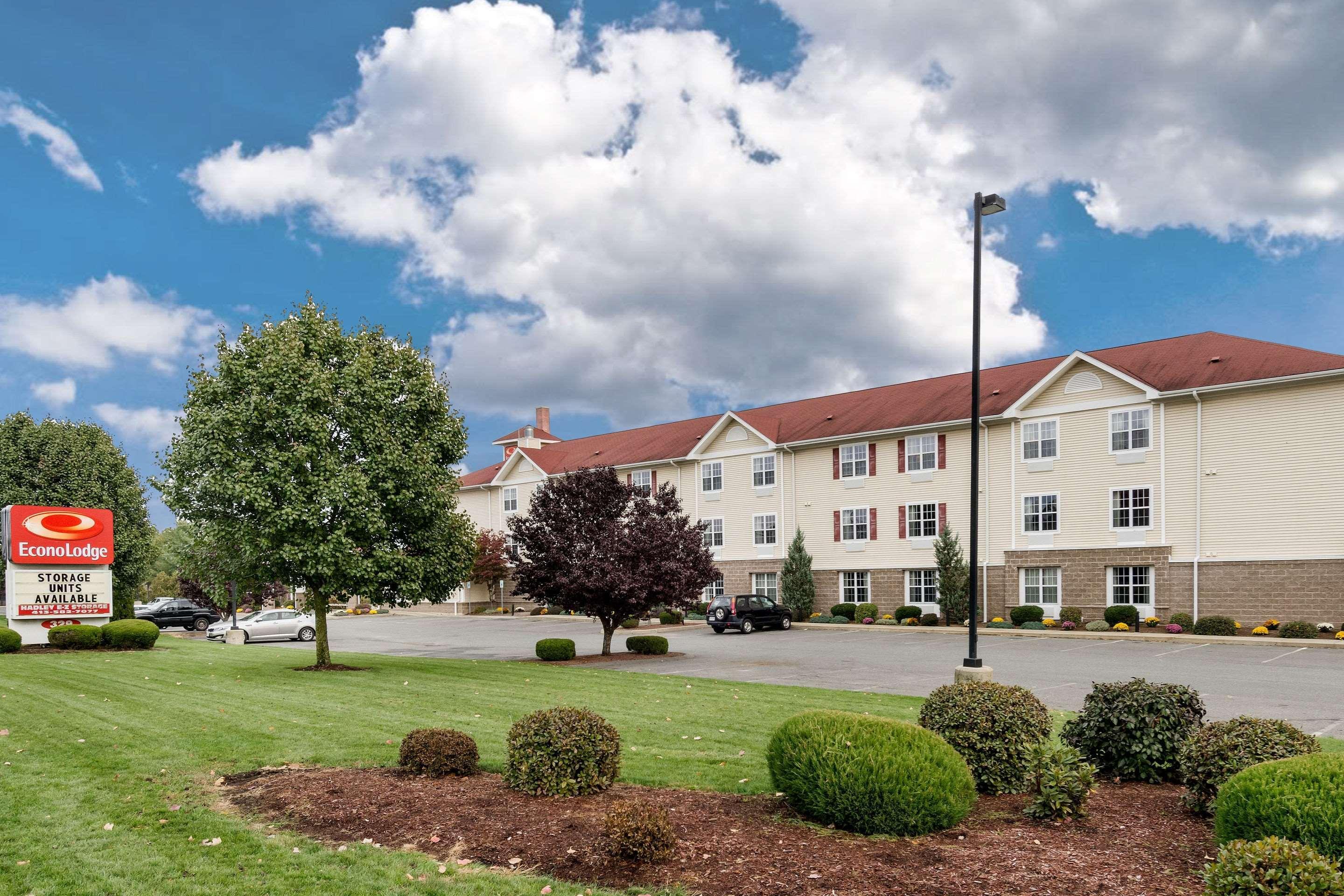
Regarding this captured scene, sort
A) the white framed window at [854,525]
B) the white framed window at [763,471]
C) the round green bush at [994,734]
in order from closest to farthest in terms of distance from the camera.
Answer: the round green bush at [994,734], the white framed window at [854,525], the white framed window at [763,471]

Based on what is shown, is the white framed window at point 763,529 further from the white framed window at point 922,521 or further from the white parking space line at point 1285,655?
the white parking space line at point 1285,655

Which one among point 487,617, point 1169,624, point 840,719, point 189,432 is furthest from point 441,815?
point 487,617

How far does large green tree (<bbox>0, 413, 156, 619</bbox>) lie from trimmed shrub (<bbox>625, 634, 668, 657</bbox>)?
2328cm

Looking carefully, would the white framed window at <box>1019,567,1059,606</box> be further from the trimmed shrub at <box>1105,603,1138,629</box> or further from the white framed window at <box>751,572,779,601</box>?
the white framed window at <box>751,572,779,601</box>

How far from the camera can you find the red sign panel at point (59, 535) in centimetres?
2827

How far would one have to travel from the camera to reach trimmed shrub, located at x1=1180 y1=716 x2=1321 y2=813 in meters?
7.47

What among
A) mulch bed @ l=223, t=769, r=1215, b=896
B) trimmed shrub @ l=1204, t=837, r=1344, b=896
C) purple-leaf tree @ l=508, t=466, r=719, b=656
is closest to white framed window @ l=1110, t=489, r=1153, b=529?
purple-leaf tree @ l=508, t=466, r=719, b=656

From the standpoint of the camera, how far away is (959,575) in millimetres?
39719

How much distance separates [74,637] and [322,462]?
14.2 metres

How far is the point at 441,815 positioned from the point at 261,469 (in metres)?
14.1

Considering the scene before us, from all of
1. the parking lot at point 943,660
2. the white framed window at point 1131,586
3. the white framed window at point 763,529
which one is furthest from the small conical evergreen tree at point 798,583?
the white framed window at point 1131,586

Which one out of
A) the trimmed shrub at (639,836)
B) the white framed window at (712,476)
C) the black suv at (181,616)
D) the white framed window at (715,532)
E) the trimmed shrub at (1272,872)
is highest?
the white framed window at (712,476)

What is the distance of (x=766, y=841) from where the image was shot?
7.03 m

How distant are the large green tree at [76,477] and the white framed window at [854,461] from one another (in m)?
31.3
